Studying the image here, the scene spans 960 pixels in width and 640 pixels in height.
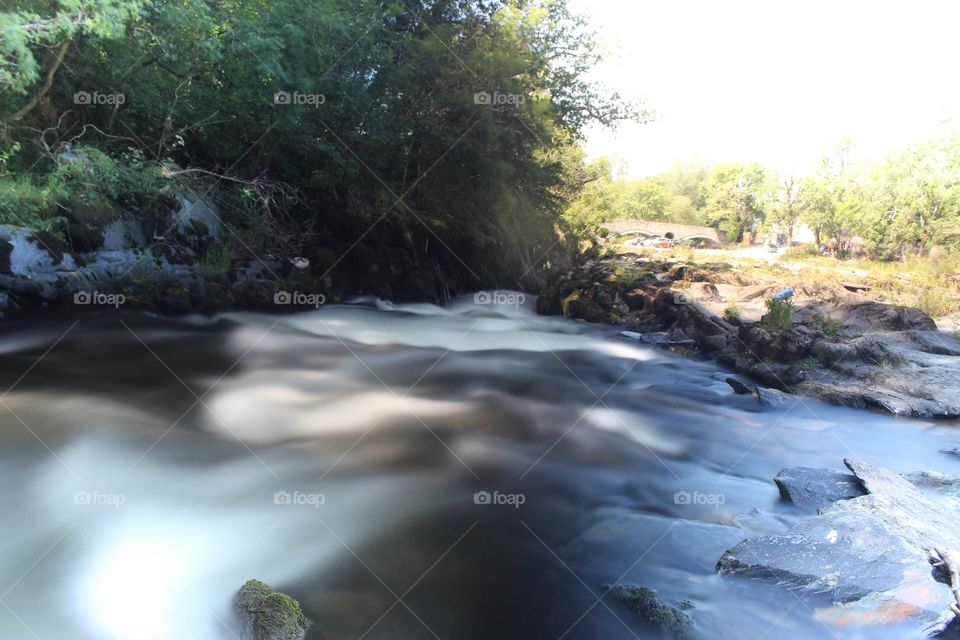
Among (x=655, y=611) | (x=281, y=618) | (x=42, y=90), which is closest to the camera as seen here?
(x=281, y=618)

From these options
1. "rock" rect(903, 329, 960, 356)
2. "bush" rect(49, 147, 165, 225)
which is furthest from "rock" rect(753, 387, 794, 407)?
"bush" rect(49, 147, 165, 225)

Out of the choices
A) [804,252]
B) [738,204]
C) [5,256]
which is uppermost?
[738,204]

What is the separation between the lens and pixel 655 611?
3764 millimetres

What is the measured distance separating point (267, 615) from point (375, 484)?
2233 millimetres

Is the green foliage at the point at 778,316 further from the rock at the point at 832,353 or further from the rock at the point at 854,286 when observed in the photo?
the rock at the point at 854,286

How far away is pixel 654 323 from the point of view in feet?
49.8

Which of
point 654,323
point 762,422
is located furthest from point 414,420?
point 654,323

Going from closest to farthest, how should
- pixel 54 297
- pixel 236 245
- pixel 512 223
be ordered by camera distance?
pixel 54 297
pixel 236 245
pixel 512 223

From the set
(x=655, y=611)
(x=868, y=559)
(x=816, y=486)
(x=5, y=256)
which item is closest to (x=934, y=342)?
(x=816, y=486)

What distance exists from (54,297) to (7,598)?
7.82 m

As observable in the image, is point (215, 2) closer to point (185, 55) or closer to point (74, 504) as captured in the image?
point (185, 55)

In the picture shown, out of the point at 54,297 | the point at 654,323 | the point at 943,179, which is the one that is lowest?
the point at 654,323

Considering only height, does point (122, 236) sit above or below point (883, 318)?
above

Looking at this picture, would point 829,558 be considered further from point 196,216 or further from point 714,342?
point 196,216
